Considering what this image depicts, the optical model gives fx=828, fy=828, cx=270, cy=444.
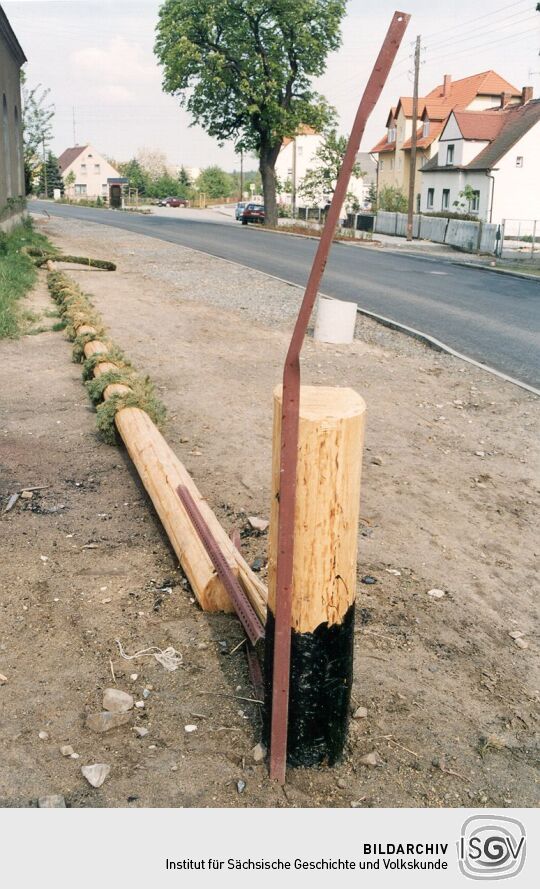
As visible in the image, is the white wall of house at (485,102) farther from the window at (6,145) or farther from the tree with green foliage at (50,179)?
the tree with green foliage at (50,179)

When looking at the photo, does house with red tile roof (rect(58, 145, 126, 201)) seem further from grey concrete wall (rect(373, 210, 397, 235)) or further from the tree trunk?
grey concrete wall (rect(373, 210, 397, 235))

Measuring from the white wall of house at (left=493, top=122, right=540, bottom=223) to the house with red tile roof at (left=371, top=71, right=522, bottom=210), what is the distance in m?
9.78

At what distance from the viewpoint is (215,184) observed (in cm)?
10544

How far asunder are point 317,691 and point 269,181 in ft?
167

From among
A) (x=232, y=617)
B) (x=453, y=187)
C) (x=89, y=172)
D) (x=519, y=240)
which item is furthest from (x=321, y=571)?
(x=89, y=172)

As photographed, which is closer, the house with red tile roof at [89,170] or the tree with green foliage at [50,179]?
the tree with green foliage at [50,179]

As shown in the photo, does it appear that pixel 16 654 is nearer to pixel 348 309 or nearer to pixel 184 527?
pixel 184 527

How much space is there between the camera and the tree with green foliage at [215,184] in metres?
104

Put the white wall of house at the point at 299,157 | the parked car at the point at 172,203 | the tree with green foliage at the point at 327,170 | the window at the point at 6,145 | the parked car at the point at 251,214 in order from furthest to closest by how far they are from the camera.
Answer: the white wall of house at the point at 299,157 → the parked car at the point at 172,203 → the parked car at the point at 251,214 → the tree with green foliage at the point at 327,170 → the window at the point at 6,145

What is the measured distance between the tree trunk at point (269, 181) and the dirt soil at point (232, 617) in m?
42.6

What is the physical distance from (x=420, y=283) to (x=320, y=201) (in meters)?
44.6

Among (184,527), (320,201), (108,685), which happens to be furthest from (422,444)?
(320,201)

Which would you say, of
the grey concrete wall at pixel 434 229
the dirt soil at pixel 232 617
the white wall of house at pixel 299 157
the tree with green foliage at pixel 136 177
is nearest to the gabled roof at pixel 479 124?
the grey concrete wall at pixel 434 229
